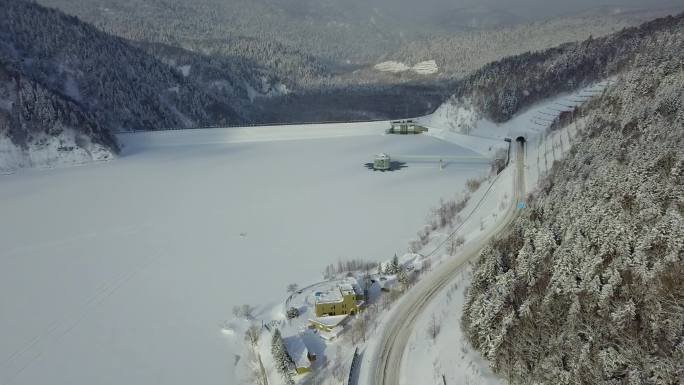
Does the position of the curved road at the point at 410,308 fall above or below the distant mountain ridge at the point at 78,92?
below

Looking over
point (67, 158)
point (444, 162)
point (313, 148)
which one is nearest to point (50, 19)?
point (67, 158)

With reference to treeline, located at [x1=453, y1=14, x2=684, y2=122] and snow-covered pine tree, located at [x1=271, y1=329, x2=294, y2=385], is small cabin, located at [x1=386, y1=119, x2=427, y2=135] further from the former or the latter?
snow-covered pine tree, located at [x1=271, y1=329, x2=294, y2=385]

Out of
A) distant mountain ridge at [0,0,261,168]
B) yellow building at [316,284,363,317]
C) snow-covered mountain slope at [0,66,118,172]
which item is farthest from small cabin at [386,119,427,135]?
yellow building at [316,284,363,317]

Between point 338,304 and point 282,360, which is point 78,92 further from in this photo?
point 282,360

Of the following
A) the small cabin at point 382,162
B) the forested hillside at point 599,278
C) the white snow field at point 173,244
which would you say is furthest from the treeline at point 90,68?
the forested hillside at point 599,278

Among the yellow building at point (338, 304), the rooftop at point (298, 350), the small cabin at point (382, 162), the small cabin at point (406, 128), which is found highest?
the small cabin at point (406, 128)

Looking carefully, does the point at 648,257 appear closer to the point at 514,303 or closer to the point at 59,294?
the point at 514,303

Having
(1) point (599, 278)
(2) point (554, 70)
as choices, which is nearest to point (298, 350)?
(1) point (599, 278)

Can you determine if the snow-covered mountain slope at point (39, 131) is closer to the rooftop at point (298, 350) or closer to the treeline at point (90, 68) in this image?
the treeline at point (90, 68)
